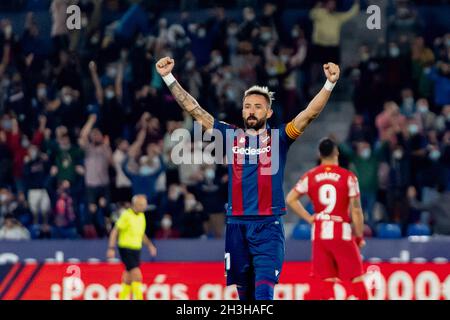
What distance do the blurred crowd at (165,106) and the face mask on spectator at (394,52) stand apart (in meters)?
0.02

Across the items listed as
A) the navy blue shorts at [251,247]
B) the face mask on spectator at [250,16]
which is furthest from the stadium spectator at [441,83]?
the navy blue shorts at [251,247]

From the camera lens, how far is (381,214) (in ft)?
59.6

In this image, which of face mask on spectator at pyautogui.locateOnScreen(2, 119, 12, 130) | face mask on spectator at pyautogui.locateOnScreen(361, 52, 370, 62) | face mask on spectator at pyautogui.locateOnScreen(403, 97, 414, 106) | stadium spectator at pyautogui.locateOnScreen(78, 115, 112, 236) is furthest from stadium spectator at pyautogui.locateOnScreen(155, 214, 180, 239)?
face mask on spectator at pyautogui.locateOnScreen(361, 52, 370, 62)

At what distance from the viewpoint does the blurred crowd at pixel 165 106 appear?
18297 millimetres

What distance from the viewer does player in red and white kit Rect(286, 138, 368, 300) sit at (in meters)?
12.9

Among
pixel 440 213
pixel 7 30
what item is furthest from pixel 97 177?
pixel 440 213

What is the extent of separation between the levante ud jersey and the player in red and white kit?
3.30m

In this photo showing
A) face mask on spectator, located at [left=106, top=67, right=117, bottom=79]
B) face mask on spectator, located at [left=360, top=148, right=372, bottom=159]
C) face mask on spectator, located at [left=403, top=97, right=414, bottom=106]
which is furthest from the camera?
face mask on spectator, located at [left=106, top=67, right=117, bottom=79]

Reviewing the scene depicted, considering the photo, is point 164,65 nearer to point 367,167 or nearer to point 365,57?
point 367,167

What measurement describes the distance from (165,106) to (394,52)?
386 cm

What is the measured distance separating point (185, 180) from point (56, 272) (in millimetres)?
3479

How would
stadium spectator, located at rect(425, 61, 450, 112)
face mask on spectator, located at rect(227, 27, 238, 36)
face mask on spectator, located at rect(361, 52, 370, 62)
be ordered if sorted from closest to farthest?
stadium spectator, located at rect(425, 61, 450, 112)
face mask on spectator, located at rect(361, 52, 370, 62)
face mask on spectator, located at rect(227, 27, 238, 36)

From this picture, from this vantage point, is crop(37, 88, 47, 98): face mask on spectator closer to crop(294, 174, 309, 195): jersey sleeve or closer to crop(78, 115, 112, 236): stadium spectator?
crop(78, 115, 112, 236): stadium spectator
